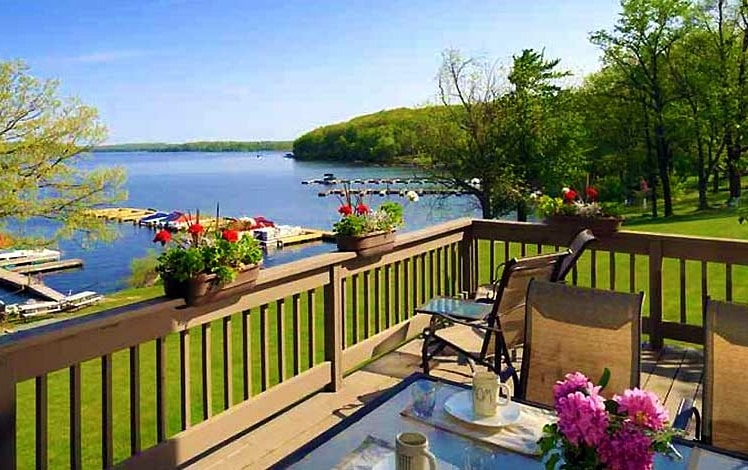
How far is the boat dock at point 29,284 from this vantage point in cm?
2154

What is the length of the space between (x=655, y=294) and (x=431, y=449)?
129 inches

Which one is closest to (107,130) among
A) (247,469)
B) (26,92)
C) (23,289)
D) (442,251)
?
(26,92)

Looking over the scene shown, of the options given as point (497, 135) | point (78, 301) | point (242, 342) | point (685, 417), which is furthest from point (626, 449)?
point (497, 135)

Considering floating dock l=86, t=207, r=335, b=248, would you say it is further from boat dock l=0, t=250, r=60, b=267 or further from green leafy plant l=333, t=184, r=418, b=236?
green leafy plant l=333, t=184, r=418, b=236

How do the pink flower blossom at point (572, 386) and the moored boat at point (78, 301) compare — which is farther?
the moored boat at point (78, 301)

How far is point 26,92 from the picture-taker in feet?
60.2

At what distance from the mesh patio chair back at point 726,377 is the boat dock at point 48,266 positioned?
27.5 metres

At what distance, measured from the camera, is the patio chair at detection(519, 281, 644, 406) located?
230cm

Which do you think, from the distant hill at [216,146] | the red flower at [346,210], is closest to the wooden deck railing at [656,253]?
the red flower at [346,210]

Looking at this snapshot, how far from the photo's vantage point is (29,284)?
76.5 ft

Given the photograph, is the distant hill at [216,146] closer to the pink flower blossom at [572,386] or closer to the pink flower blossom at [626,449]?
the pink flower blossom at [572,386]

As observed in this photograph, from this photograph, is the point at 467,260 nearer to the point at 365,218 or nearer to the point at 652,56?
the point at 365,218

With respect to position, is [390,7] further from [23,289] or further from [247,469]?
[23,289]

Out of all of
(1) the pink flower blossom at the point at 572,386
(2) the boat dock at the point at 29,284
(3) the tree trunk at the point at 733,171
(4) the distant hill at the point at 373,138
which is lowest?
(2) the boat dock at the point at 29,284
